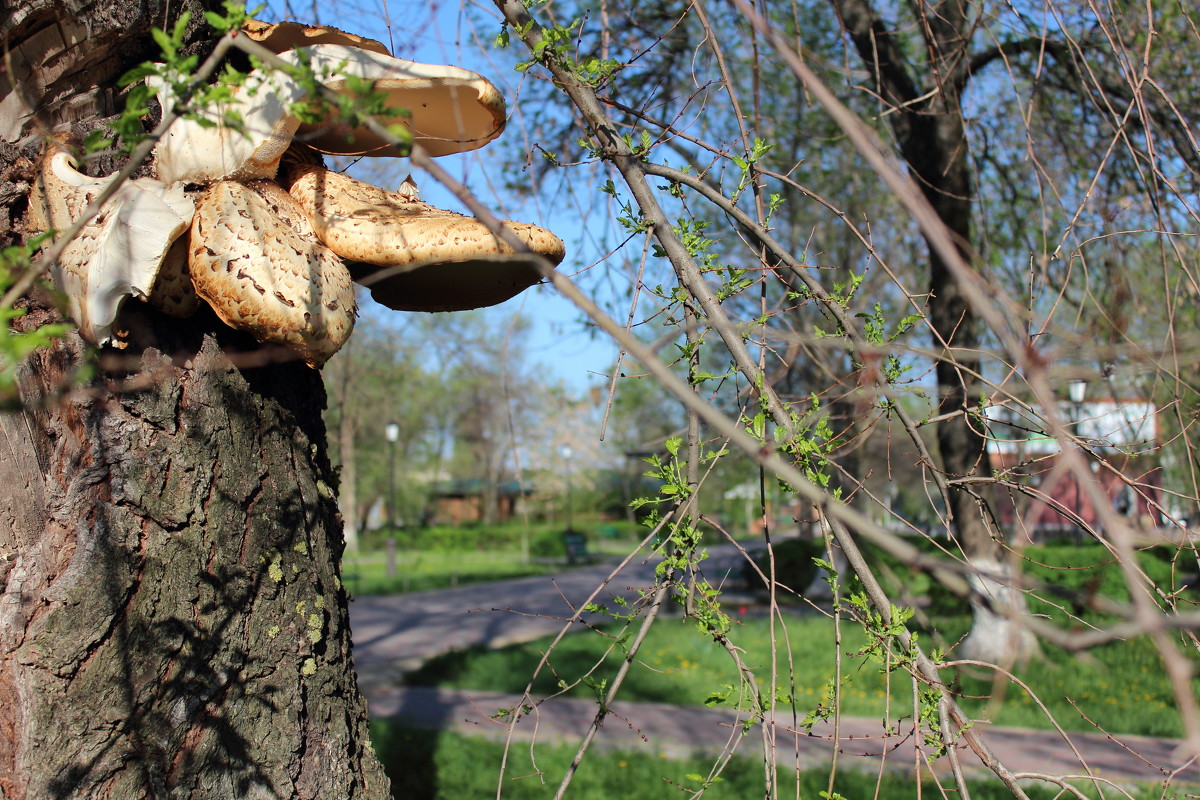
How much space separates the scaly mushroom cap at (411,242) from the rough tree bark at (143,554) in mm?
287

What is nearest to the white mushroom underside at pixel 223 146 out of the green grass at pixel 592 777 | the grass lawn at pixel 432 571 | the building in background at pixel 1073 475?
the building in background at pixel 1073 475

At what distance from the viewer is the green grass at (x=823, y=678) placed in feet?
21.5

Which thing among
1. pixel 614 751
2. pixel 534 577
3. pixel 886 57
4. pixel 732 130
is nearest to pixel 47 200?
pixel 614 751

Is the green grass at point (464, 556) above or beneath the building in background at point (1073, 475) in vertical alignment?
beneath

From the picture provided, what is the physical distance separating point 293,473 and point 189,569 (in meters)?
0.30

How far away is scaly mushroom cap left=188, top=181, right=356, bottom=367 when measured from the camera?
149cm

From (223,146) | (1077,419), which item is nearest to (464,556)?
(1077,419)

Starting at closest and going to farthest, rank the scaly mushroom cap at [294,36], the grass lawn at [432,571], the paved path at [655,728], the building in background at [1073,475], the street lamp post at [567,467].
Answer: the building in background at [1073,475] < the scaly mushroom cap at [294,36] < the paved path at [655,728] < the grass lawn at [432,571] < the street lamp post at [567,467]

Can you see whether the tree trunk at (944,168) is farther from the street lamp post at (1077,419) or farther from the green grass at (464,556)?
the green grass at (464,556)

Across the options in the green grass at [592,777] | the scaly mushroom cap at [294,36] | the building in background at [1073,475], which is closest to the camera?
the building in background at [1073,475]

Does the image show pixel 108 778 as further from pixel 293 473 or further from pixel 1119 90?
pixel 1119 90

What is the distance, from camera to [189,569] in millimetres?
1605

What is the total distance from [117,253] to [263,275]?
0.80 ft

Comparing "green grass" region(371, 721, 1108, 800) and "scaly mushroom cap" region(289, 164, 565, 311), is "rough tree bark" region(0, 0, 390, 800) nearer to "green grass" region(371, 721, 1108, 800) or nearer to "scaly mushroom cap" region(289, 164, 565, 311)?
"scaly mushroom cap" region(289, 164, 565, 311)
